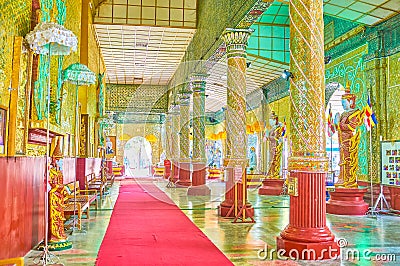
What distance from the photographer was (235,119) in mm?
9758

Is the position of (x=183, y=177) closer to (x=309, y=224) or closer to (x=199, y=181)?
(x=199, y=181)

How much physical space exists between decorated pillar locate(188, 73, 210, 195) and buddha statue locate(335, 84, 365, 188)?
5.23 m

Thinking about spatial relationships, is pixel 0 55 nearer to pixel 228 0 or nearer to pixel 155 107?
pixel 228 0

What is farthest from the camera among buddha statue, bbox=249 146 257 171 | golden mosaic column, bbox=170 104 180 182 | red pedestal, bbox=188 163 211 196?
buddha statue, bbox=249 146 257 171

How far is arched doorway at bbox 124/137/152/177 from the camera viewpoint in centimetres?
3023

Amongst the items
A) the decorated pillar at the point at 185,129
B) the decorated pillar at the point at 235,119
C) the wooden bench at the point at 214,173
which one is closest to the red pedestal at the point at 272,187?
the decorated pillar at the point at 185,129

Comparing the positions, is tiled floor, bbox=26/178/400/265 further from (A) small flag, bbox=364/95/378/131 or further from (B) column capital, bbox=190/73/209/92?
(B) column capital, bbox=190/73/209/92

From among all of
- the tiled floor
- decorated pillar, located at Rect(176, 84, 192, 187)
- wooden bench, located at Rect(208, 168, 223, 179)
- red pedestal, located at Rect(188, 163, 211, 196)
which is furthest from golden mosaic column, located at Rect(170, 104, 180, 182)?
the tiled floor

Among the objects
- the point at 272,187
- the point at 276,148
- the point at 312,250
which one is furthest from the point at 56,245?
the point at 276,148

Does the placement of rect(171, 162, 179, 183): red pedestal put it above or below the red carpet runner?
above

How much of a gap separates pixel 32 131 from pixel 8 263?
135 inches

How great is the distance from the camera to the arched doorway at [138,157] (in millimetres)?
30234

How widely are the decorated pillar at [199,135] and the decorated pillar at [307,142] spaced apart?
854cm

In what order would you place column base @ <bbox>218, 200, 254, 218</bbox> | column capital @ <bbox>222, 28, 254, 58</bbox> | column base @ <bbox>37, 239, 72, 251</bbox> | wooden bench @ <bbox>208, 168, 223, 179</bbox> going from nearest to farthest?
column base @ <bbox>37, 239, 72, 251</bbox>, column base @ <bbox>218, 200, 254, 218</bbox>, column capital @ <bbox>222, 28, 254, 58</bbox>, wooden bench @ <bbox>208, 168, 223, 179</bbox>
